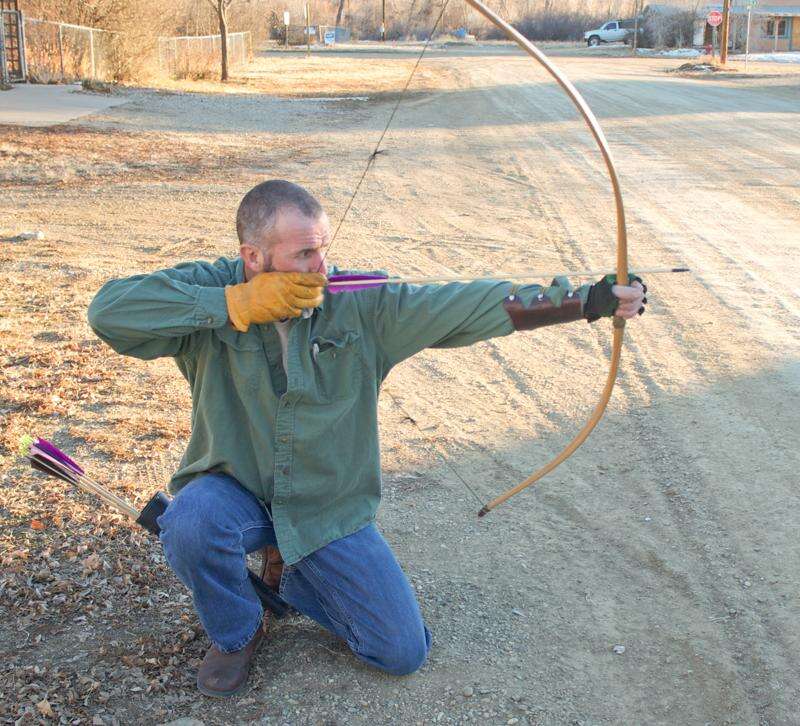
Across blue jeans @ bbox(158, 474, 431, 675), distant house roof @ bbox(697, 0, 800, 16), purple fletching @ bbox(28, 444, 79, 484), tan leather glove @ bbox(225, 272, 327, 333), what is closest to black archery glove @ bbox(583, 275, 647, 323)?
tan leather glove @ bbox(225, 272, 327, 333)

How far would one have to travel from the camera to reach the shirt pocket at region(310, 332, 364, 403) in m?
3.11

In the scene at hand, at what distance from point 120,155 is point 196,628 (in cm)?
1139

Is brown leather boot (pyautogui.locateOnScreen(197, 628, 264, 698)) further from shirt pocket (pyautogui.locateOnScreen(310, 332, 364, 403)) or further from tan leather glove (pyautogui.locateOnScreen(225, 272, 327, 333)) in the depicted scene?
tan leather glove (pyautogui.locateOnScreen(225, 272, 327, 333))

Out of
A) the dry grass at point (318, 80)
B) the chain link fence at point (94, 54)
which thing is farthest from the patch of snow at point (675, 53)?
the chain link fence at point (94, 54)

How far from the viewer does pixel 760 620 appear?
333cm

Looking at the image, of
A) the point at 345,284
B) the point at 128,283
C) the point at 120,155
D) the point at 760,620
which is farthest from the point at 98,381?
the point at 120,155

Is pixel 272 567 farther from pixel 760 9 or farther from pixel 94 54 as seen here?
pixel 760 9

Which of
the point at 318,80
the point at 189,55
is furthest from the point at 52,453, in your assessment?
the point at 189,55

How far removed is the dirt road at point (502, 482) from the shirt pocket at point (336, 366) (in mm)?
838

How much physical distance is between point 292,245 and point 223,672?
1300mm

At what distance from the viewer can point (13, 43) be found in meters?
23.6

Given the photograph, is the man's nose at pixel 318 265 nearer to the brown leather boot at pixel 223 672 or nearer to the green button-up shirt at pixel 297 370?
the green button-up shirt at pixel 297 370

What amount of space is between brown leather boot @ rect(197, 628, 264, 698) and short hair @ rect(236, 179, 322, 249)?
126 centimetres

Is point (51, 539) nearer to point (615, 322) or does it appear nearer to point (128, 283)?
point (128, 283)
